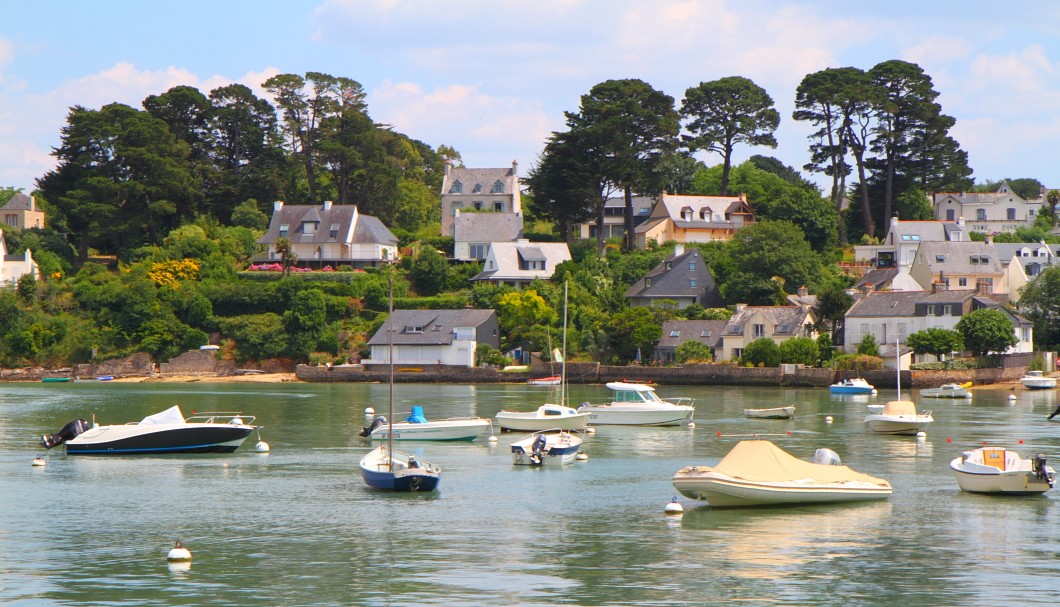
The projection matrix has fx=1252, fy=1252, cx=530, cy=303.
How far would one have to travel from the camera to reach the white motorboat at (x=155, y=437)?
50.5 metres

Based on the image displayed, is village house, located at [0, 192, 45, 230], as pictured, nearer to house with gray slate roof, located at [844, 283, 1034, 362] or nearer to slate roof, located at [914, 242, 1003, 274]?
house with gray slate roof, located at [844, 283, 1034, 362]

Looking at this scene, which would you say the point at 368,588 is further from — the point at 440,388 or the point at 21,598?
the point at 440,388

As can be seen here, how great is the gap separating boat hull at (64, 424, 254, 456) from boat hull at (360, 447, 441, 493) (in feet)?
39.4

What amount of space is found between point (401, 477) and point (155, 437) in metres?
15.2

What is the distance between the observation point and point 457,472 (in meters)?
45.7

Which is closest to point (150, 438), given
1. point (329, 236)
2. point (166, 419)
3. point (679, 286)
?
point (166, 419)

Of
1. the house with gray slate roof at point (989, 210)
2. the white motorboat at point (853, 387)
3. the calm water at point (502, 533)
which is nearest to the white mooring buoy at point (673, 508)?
the calm water at point (502, 533)

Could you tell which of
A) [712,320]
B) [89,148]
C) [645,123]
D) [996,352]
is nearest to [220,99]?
[89,148]

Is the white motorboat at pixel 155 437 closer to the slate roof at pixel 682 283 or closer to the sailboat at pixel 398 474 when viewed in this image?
the sailboat at pixel 398 474

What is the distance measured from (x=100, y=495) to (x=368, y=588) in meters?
16.7

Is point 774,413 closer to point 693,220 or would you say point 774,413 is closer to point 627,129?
point 627,129

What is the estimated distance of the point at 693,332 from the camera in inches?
3802

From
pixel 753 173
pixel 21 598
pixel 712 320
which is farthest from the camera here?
pixel 753 173

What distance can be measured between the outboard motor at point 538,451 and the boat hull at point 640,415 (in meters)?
14.8
